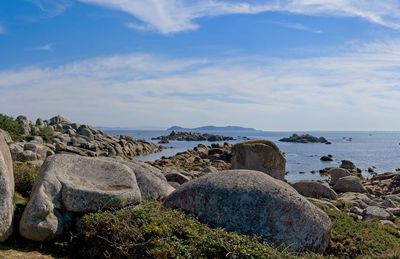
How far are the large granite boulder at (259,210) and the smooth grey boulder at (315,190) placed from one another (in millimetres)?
11831

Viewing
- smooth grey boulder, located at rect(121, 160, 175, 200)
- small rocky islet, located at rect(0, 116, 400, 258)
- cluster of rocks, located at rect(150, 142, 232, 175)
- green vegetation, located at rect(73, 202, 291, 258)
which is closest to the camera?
green vegetation, located at rect(73, 202, 291, 258)

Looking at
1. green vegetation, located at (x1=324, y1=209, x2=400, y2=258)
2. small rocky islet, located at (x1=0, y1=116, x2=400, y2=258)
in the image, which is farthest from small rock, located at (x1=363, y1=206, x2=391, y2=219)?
small rocky islet, located at (x1=0, y1=116, x2=400, y2=258)

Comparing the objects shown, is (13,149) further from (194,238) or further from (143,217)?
(194,238)

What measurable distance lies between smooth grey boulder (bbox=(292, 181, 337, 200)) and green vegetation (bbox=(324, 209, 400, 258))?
915 cm

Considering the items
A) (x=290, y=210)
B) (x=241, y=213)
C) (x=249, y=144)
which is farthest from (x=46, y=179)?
(x=249, y=144)

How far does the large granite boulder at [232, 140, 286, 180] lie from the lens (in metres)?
22.8

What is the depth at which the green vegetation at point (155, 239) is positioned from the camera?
26.4ft

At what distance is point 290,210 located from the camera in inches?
399

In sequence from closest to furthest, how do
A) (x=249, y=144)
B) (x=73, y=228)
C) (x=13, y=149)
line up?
(x=73, y=228) → (x=13, y=149) → (x=249, y=144)

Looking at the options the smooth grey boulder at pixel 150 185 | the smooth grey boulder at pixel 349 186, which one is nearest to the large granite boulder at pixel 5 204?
the smooth grey boulder at pixel 150 185

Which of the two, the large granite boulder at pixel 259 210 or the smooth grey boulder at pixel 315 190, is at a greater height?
the large granite boulder at pixel 259 210

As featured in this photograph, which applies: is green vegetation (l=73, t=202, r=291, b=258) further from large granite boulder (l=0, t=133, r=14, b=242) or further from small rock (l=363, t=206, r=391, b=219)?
small rock (l=363, t=206, r=391, b=219)

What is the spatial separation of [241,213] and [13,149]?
10.5 metres

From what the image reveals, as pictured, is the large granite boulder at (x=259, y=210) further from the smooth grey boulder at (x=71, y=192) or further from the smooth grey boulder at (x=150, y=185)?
the smooth grey boulder at (x=71, y=192)
